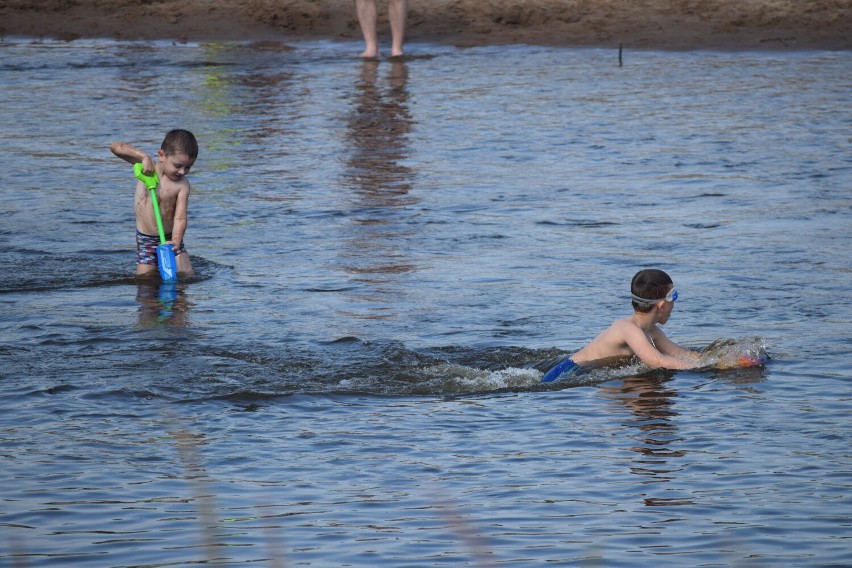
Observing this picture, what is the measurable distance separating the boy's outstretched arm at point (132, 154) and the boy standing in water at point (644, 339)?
3.38 meters

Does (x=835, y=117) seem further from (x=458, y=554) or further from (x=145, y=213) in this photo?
(x=458, y=554)

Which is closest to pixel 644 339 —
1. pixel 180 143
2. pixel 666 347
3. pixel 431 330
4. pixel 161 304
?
pixel 666 347

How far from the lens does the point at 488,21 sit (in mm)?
22812

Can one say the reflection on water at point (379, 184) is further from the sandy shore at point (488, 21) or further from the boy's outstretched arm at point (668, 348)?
the sandy shore at point (488, 21)

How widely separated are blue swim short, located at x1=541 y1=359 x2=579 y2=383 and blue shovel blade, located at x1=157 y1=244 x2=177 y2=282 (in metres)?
3.17

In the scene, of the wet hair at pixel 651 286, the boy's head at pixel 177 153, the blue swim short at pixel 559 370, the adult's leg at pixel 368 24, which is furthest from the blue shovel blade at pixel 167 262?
the adult's leg at pixel 368 24

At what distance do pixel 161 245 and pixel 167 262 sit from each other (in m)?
0.12

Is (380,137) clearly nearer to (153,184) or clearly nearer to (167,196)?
(167,196)

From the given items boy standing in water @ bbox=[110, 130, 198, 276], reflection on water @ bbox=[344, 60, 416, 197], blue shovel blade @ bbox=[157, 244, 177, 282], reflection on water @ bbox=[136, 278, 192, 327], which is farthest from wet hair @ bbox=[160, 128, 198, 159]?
reflection on water @ bbox=[344, 60, 416, 197]

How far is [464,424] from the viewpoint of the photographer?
7.23 m

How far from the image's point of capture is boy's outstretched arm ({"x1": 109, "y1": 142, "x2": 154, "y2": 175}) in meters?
9.80

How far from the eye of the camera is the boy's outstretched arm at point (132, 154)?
386 inches

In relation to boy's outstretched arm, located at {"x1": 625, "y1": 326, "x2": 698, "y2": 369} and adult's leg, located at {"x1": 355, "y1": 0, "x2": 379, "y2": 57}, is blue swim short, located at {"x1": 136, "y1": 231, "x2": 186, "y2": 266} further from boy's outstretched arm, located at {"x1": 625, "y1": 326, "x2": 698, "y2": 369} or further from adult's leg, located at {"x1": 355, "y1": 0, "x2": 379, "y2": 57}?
adult's leg, located at {"x1": 355, "y1": 0, "x2": 379, "y2": 57}

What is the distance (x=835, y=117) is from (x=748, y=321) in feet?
25.4
